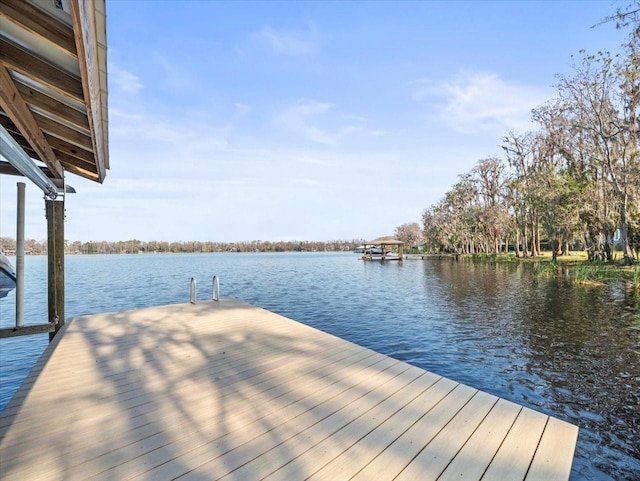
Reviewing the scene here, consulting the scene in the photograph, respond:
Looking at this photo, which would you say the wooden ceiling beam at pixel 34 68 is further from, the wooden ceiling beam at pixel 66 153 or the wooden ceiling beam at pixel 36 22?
the wooden ceiling beam at pixel 66 153

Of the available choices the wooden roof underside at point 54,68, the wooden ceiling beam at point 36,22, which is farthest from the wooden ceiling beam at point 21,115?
the wooden ceiling beam at point 36,22

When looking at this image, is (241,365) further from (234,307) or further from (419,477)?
(234,307)

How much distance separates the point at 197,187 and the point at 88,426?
51.2 meters

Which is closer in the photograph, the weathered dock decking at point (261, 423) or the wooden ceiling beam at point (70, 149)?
the weathered dock decking at point (261, 423)

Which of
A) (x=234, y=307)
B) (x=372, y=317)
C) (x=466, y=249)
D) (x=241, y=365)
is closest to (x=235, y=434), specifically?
(x=241, y=365)

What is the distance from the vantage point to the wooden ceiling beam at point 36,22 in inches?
66.9

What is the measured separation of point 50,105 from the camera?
3.06 meters

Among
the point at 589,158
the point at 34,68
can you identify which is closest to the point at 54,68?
the point at 34,68

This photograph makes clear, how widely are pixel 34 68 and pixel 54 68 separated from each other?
127mm

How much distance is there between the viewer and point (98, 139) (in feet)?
10.5

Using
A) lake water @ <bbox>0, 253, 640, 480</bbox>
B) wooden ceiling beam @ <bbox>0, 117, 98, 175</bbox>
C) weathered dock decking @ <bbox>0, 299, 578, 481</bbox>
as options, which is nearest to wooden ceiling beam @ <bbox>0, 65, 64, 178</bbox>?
wooden ceiling beam @ <bbox>0, 117, 98, 175</bbox>

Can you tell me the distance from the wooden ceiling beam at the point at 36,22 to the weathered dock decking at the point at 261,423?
96.0 inches

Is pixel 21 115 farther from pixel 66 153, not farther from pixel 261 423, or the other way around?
pixel 261 423

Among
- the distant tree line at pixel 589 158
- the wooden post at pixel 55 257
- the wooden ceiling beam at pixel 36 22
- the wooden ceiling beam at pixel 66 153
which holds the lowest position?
the wooden post at pixel 55 257
